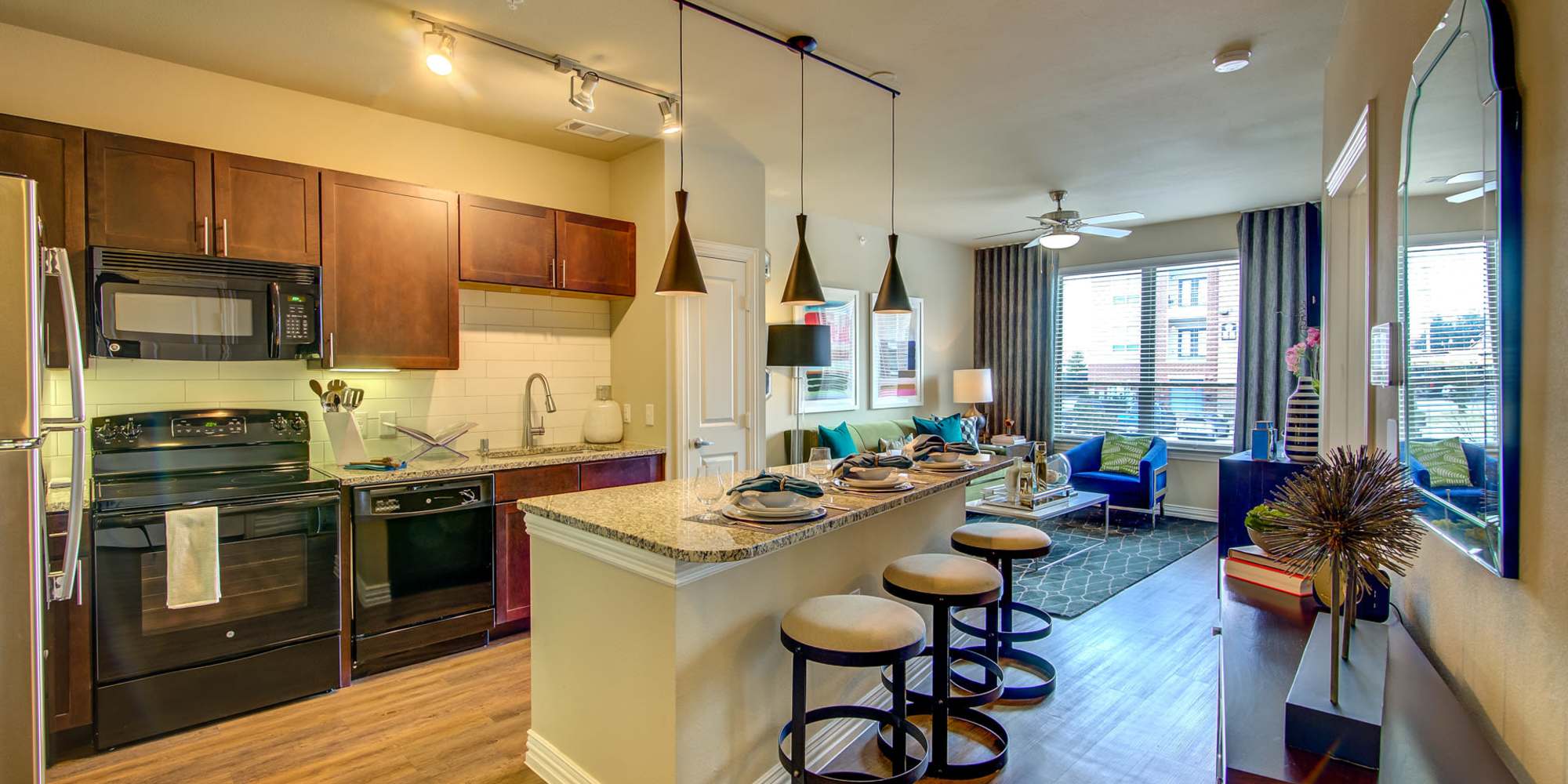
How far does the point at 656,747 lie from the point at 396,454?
2.63 m

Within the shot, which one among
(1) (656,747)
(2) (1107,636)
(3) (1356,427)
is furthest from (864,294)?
(1) (656,747)

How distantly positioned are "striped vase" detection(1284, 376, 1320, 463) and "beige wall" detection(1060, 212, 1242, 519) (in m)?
3.04

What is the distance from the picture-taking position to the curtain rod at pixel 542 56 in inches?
110

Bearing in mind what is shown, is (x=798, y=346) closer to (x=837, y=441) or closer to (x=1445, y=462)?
(x=837, y=441)

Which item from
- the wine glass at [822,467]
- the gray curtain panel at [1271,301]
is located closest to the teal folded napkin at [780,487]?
the wine glass at [822,467]

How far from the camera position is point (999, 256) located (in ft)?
25.9

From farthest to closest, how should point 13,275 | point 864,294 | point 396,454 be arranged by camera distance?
point 864,294 < point 396,454 < point 13,275

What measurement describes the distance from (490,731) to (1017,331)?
6522mm

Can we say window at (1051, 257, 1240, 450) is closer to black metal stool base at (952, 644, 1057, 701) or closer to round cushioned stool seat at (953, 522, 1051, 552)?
black metal stool base at (952, 644, 1057, 701)

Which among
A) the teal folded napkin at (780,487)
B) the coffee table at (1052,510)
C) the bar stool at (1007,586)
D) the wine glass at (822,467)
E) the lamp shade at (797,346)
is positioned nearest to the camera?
the teal folded napkin at (780,487)

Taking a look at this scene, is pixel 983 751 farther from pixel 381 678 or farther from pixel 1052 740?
pixel 381 678

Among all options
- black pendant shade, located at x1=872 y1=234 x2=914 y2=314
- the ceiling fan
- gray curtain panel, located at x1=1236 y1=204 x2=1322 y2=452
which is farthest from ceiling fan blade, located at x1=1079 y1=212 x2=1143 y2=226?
black pendant shade, located at x1=872 y1=234 x2=914 y2=314

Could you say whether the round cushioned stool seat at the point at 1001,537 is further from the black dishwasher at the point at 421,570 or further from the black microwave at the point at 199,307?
the black microwave at the point at 199,307

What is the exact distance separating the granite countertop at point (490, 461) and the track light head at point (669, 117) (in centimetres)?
181
